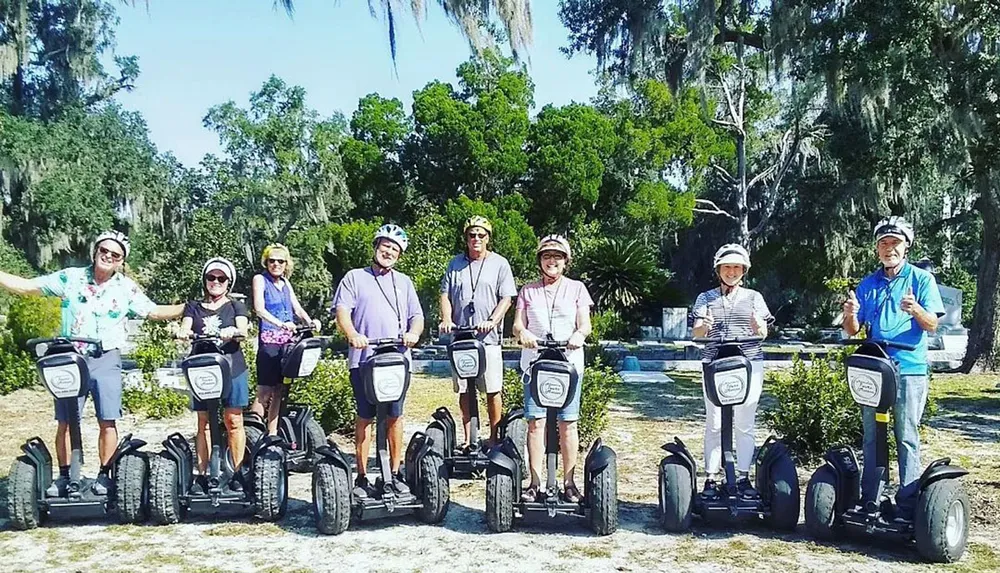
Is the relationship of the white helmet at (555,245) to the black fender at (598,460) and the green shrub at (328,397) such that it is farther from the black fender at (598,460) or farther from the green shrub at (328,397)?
the green shrub at (328,397)

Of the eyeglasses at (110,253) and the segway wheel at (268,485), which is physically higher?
the eyeglasses at (110,253)

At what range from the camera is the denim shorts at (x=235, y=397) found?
4.59 m

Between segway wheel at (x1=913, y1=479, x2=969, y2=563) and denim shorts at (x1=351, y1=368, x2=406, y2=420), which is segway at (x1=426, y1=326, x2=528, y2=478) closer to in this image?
denim shorts at (x1=351, y1=368, x2=406, y2=420)

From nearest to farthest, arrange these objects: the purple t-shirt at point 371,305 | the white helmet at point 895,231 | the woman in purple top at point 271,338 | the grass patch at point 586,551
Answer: the grass patch at point 586,551 < the white helmet at point 895,231 < the purple t-shirt at point 371,305 < the woman in purple top at point 271,338

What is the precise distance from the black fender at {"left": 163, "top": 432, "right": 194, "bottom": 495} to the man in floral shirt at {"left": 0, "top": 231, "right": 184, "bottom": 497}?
0.30 meters

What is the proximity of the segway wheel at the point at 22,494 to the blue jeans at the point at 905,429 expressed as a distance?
3.97 metres

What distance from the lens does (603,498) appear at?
423 cm

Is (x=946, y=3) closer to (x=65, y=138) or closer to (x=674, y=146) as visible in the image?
(x=674, y=146)

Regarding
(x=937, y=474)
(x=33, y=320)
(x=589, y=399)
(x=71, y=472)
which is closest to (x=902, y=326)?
(x=937, y=474)

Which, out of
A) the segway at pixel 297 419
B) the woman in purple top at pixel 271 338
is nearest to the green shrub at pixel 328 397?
the segway at pixel 297 419

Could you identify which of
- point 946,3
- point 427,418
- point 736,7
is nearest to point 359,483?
point 427,418

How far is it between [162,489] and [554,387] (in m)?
2.02

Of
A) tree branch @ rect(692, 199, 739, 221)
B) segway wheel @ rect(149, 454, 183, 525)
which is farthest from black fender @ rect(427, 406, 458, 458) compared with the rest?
tree branch @ rect(692, 199, 739, 221)

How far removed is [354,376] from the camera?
453 cm
